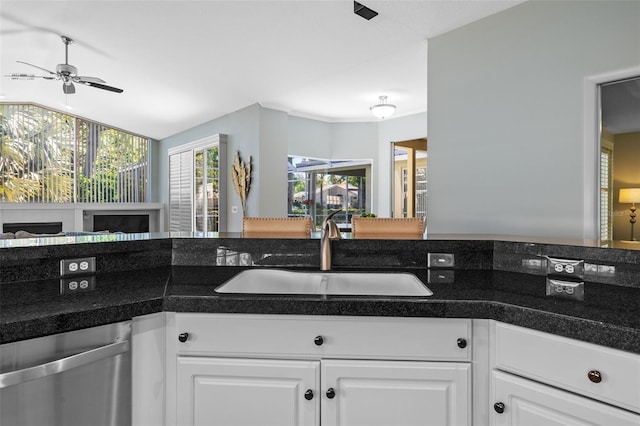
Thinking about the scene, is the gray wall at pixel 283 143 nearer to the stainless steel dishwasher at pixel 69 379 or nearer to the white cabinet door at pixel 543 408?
the stainless steel dishwasher at pixel 69 379

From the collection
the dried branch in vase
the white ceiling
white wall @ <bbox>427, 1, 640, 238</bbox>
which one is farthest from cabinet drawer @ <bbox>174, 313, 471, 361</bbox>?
the dried branch in vase

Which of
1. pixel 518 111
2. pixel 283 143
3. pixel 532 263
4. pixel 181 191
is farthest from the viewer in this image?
pixel 181 191

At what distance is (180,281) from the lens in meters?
1.44

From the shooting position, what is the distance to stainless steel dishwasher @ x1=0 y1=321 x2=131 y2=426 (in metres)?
0.94

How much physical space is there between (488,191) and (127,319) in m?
2.84

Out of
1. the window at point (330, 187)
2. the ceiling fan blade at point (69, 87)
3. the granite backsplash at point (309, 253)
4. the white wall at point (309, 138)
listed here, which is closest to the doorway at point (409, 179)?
the window at point (330, 187)

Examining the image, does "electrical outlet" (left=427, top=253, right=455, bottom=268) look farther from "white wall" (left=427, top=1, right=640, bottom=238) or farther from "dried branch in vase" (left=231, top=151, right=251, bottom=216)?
"dried branch in vase" (left=231, top=151, right=251, bottom=216)

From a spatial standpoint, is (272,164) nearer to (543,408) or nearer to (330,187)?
(330,187)

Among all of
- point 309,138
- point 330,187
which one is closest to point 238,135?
point 309,138

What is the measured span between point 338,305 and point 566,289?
77 centimetres

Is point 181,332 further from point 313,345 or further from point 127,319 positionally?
point 313,345

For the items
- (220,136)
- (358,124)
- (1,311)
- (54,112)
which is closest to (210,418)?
(1,311)

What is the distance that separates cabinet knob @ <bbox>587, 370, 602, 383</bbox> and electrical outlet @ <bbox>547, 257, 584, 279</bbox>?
2.03 ft

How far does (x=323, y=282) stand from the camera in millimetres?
1641
